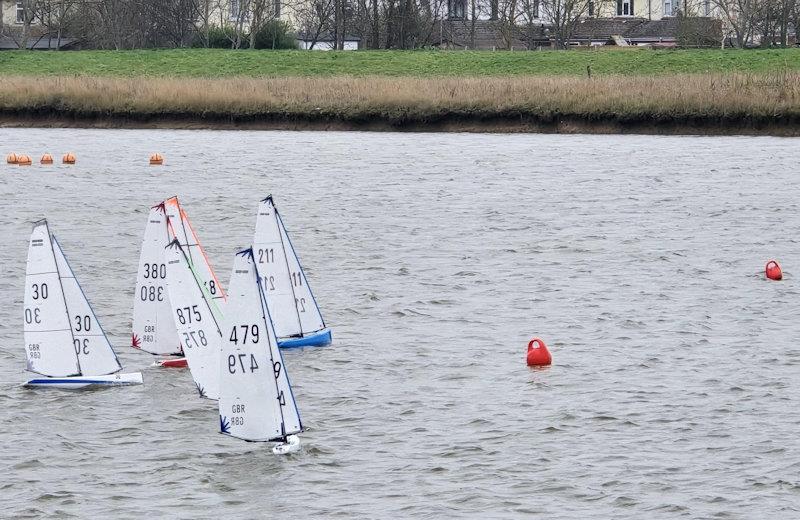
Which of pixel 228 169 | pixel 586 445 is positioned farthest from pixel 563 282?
pixel 228 169

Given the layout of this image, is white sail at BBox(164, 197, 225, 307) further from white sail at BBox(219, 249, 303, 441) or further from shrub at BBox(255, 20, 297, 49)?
shrub at BBox(255, 20, 297, 49)

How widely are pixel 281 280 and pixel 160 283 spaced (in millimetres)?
1629

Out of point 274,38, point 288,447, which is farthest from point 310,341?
point 274,38

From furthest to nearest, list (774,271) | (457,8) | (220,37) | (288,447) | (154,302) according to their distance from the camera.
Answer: (457,8) → (220,37) → (774,271) → (154,302) → (288,447)

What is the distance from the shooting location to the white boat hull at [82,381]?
54.6ft

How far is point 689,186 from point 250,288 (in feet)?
89.5

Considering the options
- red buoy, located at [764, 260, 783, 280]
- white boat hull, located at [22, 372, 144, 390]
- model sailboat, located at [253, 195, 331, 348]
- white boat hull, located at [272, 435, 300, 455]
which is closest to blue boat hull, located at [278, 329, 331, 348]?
model sailboat, located at [253, 195, 331, 348]

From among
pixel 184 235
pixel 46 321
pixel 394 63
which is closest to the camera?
pixel 46 321

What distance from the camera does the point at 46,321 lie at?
16484 millimetres

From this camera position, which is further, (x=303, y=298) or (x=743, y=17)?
(x=743, y=17)

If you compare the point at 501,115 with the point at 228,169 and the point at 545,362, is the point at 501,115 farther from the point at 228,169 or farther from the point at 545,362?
the point at 545,362

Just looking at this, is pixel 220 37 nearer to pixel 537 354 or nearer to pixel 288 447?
pixel 537 354

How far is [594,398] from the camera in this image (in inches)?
648

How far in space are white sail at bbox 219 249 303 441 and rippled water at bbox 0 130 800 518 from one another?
1.05ft
